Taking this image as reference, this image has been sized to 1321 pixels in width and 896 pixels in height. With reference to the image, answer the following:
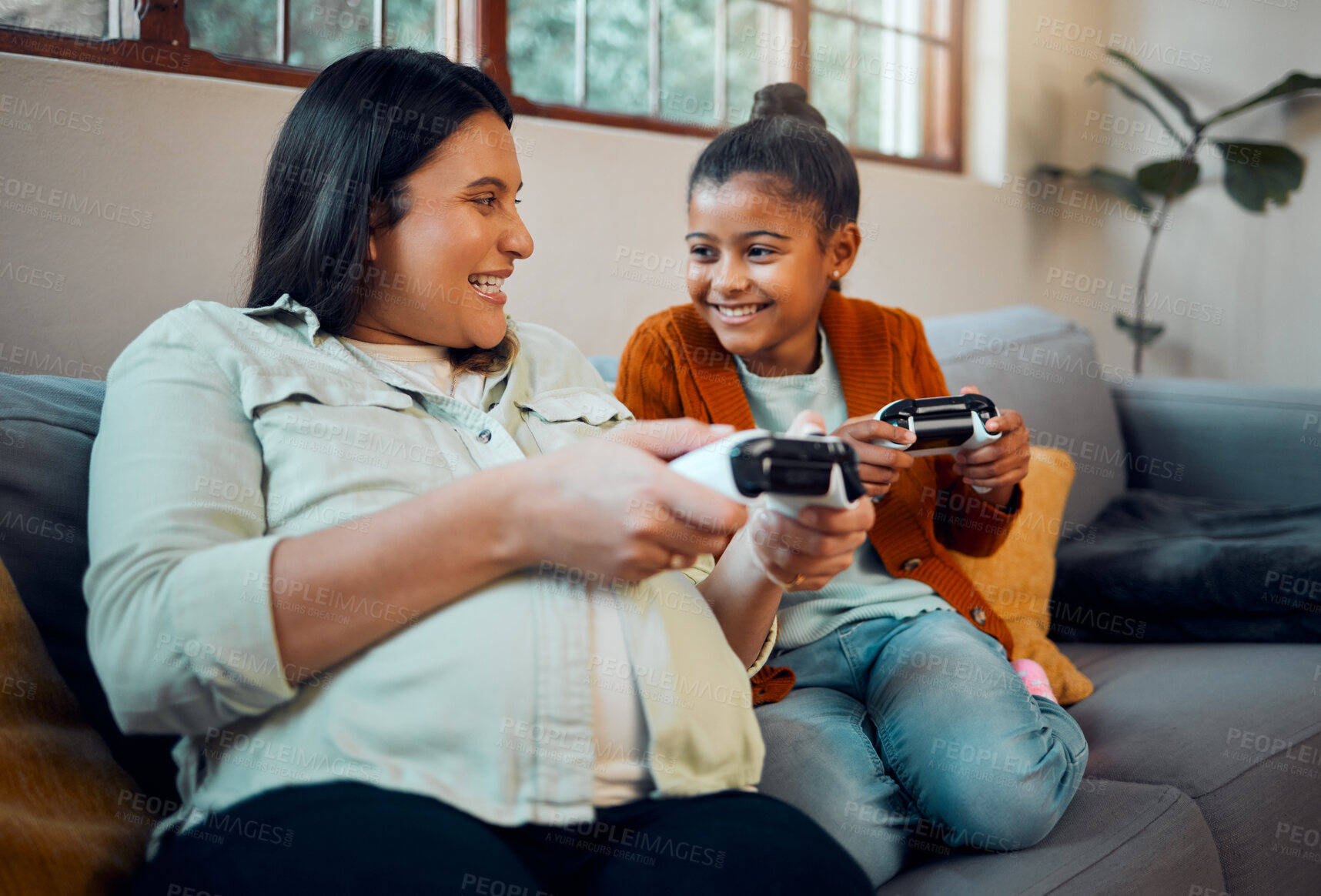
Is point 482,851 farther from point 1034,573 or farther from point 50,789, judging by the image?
point 1034,573

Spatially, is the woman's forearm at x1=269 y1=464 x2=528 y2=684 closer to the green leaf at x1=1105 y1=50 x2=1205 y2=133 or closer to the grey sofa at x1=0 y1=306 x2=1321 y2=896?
the grey sofa at x1=0 y1=306 x2=1321 y2=896

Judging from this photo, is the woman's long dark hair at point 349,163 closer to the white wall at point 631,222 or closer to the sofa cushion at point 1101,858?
the white wall at point 631,222

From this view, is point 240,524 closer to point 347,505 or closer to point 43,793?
point 347,505

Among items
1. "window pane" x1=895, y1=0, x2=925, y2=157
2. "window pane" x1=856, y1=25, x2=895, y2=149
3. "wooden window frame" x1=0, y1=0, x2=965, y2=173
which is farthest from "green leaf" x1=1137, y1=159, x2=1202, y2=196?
"window pane" x1=856, y1=25, x2=895, y2=149

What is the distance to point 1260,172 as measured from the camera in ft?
10.8

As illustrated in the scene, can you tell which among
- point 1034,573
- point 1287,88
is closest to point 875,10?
point 1287,88

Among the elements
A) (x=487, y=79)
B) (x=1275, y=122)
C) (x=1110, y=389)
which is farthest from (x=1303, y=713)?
(x=1275, y=122)

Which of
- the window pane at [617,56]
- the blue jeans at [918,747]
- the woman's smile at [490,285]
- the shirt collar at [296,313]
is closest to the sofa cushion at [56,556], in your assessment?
the shirt collar at [296,313]

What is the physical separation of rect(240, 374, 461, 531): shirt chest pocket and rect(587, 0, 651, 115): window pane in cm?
172

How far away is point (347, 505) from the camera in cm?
81

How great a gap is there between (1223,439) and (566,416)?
1641 millimetres

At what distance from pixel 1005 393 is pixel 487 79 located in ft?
4.16

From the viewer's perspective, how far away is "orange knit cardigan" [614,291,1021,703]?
1.35 m

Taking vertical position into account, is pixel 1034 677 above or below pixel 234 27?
below
